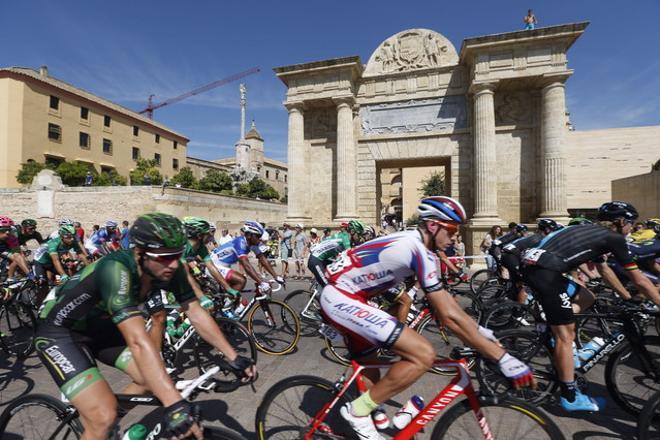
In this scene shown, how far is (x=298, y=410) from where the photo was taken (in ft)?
7.72

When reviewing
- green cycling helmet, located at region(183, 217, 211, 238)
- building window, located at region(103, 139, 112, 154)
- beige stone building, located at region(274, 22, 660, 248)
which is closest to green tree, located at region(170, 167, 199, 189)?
building window, located at region(103, 139, 112, 154)

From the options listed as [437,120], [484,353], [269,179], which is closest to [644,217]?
[437,120]

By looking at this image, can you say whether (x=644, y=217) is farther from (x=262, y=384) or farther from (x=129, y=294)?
(x=129, y=294)

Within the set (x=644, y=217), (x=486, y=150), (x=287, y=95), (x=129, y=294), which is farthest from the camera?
(x=644, y=217)

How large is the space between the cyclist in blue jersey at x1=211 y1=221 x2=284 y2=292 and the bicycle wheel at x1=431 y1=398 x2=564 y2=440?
3.54m

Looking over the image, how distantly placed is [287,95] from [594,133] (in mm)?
30563

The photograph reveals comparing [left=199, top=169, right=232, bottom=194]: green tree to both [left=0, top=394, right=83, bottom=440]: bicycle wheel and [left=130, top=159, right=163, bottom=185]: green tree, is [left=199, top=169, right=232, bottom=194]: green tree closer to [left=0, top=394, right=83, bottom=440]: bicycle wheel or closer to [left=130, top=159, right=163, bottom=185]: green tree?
[left=130, top=159, right=163, bottom=185]: green tree

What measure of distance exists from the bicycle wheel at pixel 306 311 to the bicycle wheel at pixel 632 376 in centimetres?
351

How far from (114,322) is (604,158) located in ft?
128

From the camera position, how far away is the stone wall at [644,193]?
16656 millimetres

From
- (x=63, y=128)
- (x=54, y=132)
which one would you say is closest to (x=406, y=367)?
(x=54, y=132)

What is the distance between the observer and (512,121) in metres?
14.2

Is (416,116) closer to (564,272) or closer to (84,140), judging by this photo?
(564,272)

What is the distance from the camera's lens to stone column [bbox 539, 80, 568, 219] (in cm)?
1296
